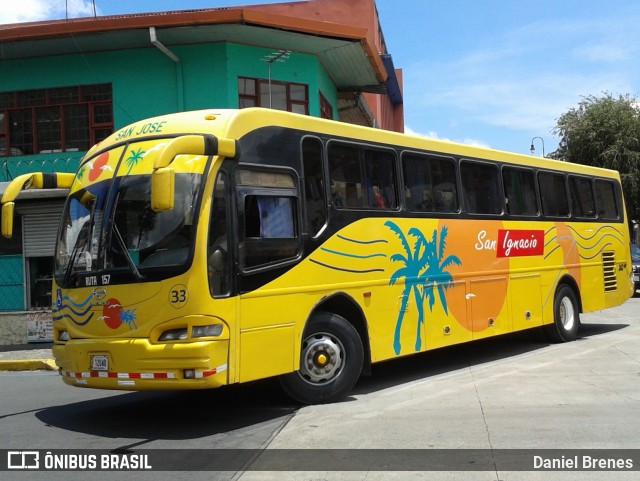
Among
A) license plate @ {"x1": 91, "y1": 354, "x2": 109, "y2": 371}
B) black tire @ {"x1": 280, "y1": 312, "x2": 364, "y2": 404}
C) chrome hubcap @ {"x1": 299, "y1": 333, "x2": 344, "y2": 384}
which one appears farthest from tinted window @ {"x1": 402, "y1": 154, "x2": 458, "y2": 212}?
license plate @ {"x1": 91, "y1": 354, "x2": 109, "y2": 371}

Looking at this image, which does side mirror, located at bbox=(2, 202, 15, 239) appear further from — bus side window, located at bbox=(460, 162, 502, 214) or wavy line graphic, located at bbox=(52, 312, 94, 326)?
bus side window, located at bbox=(460, 162, 502, 214)

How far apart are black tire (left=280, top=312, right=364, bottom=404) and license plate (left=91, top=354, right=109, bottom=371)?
1934 millimetres

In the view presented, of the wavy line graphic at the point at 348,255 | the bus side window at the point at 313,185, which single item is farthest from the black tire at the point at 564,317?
the bus side window at the point at 313,185

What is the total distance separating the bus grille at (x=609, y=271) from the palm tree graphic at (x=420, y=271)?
5671 millimetres

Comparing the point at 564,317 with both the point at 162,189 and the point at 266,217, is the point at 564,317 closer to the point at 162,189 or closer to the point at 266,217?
the point at 266,217

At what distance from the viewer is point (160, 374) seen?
629 cm

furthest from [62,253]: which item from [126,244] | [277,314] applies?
[277,314]

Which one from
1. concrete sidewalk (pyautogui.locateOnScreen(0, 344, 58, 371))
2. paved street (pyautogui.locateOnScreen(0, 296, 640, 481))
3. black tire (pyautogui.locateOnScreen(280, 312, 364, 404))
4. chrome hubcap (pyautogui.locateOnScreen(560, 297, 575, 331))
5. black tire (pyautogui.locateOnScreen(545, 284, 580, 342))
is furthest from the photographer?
concrete sidewalk (pyautogui.locateOnScreen(0, 344, 58, 371))

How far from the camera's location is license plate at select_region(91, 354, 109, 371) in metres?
6.57

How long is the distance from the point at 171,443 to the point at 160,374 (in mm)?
655

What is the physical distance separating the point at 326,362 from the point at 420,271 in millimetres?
2139

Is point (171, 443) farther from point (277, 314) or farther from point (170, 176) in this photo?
point (170, 176)

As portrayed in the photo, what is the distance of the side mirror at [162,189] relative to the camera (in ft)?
18.5

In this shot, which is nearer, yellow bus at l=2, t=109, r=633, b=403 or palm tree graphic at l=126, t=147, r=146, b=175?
yellow bus at l=2, t=109, r=633, b=403
